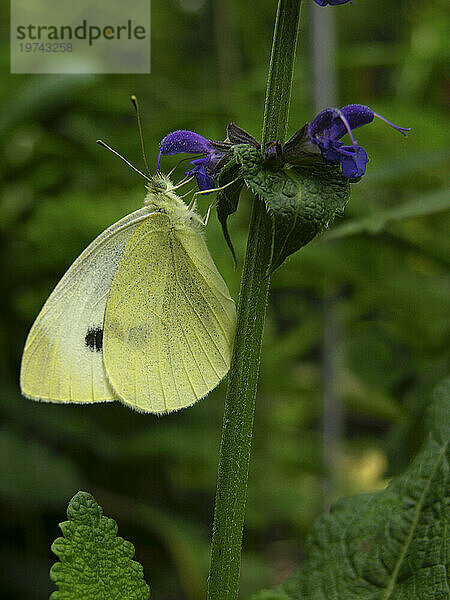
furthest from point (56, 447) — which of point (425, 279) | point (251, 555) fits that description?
point (425, 279)

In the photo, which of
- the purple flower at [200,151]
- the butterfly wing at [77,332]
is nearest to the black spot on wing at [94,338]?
the butterfly wing at [77,332]

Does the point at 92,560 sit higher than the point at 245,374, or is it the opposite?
the point at 245,374

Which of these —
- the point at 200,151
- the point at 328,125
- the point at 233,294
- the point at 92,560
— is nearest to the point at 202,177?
the point at 200,151

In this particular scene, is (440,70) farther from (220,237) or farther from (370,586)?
(370,586)

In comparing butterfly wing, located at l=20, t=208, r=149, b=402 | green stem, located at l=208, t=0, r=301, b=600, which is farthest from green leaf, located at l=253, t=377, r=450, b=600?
butterfly wing, located at l=20, t=208, r=149, b=402

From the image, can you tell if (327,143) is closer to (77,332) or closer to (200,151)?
(200,151)

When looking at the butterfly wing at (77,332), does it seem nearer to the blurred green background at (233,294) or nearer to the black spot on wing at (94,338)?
the black spot on wing at (94,338)
